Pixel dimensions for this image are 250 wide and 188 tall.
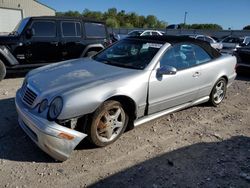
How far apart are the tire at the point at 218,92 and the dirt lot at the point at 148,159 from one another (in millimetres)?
778

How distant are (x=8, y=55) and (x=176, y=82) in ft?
17.0

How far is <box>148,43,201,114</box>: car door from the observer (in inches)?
176

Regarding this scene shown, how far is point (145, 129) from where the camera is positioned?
4762mm

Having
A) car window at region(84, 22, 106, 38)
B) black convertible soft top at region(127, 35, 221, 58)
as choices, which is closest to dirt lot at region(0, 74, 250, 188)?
black convertible soft top at region(127, 35, 221, 58)

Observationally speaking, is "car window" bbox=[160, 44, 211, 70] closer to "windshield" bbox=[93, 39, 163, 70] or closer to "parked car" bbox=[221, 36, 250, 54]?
"windshield" bbox=[93, 39, 163, 70]

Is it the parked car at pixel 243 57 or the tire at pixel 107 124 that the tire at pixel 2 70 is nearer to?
the tire at pixel 107 124

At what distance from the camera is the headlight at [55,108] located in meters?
3.45

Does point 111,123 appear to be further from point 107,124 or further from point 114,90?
point 114,90

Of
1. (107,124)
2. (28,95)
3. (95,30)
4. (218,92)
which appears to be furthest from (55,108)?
(95,30)

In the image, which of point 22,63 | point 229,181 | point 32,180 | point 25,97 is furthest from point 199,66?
point 22,63

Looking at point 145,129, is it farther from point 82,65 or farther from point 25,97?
point 25,97

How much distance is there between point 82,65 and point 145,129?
149 centimetres

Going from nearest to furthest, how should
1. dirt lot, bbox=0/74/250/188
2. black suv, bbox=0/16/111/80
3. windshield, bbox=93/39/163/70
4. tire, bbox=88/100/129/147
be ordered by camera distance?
dirt lot, bbox=0/74/250/188 < tire, bbox=88/100/129/147 < windshield, bbox=93/39/163/70 < black suv, bbox=0/16/111/80

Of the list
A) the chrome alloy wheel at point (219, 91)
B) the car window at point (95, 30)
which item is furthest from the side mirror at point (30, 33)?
the chrome alloy wheel at point (219, 91)
